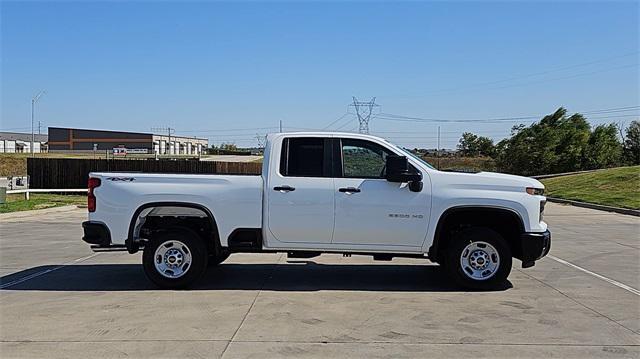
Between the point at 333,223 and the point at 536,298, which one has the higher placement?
the point at 333,223

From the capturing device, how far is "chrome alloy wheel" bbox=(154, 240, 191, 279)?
8336 mm

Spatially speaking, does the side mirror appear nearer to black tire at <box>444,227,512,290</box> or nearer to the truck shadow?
black tire at <box>444,227,512,290</box>

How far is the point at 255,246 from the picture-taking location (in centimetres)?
837

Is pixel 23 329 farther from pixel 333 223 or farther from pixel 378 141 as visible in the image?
pixel 378 141

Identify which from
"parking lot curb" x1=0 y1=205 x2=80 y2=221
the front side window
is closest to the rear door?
the front side window

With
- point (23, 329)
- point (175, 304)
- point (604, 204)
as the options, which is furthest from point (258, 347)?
point (604, 204)

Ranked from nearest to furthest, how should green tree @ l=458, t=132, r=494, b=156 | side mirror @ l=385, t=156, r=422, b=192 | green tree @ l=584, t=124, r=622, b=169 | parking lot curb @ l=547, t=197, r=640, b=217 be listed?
side mirror @ l=385, t=156, r=422, b=192, parking lot curb @ l=547, t=197, r=640, b=217, green tree @ l=584, t=124, r=622, b=169, green tree @ l=458, t=132, r=494, b=156

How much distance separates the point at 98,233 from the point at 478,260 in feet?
16.6

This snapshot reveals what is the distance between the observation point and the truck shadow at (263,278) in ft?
28.0

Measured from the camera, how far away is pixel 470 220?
8.53 meters

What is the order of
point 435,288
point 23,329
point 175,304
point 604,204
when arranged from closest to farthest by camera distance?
point 23,329 < point 175,304 < point 435,288 < point 604,204

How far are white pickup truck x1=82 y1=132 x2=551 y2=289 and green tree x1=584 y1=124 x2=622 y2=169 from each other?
5018cm

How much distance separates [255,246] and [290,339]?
248cm

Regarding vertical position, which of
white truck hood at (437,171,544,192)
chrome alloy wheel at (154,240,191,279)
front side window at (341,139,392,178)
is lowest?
chrome alloy wheel at (154,240,191,279)
